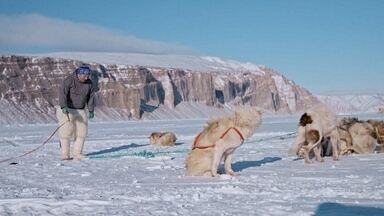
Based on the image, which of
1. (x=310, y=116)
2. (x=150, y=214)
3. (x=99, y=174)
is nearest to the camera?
(x=150, y=214)

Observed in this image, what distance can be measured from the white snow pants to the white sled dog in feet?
15.5

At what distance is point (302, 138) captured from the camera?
1111 centimetres

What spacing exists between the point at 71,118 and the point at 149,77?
115 m

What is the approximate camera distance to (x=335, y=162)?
1118 centimetres

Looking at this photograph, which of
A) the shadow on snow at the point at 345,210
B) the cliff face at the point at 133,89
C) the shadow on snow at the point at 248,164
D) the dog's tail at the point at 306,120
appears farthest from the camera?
the cliff face at the point at 133,89

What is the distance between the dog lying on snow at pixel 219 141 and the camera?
8852 mm

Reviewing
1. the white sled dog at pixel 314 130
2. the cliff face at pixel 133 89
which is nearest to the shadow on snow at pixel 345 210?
the white sled dog at pixel 314 130

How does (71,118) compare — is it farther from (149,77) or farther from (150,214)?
(149,77)

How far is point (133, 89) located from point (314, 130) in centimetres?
11086

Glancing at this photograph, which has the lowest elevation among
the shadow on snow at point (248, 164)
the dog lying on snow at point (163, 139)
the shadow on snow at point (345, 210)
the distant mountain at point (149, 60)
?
the dog lying on snow at point (163, 139)

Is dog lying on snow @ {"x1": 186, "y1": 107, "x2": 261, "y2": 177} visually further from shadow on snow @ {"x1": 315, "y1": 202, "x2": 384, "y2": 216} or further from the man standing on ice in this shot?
the man standing on ice

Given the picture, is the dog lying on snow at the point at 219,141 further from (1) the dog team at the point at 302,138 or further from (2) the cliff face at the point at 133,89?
(2) the cliff face at the point at 133,89

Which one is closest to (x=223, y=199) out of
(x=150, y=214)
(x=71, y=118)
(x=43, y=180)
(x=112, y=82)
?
(x=150, y=214)

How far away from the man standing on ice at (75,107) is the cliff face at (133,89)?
69158 mm
